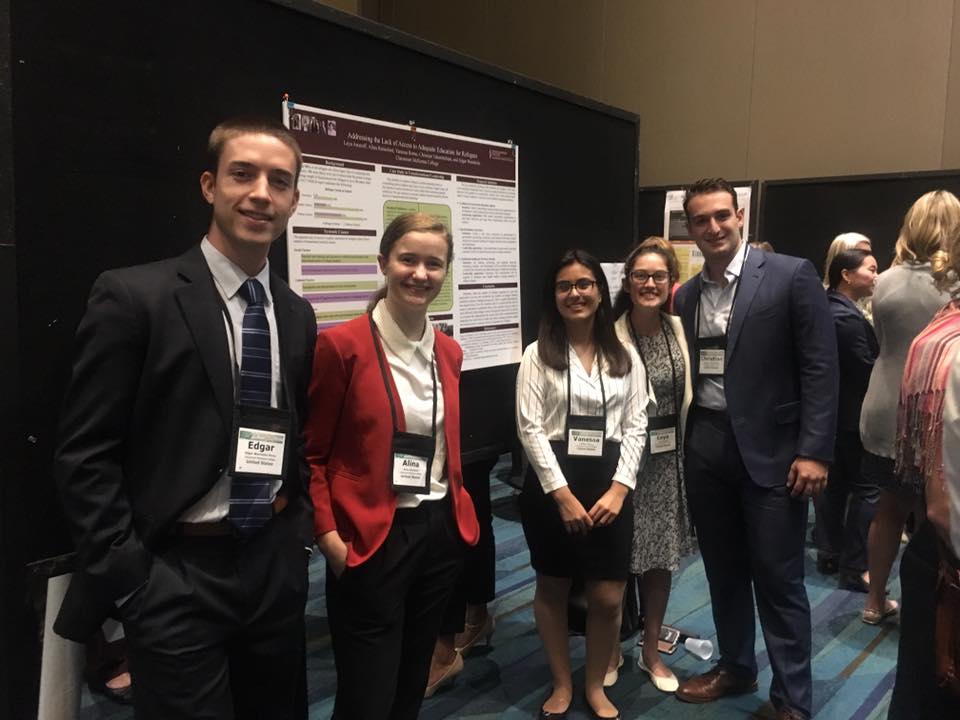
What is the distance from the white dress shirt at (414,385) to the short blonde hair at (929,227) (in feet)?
7.45

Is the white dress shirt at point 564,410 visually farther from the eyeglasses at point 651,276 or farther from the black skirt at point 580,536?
the eyeglasses at point 651,276

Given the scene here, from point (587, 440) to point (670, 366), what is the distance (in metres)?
0.48

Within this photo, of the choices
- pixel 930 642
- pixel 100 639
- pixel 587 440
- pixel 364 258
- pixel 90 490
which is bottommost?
pixel 100 639

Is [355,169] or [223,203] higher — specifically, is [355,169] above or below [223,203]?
above

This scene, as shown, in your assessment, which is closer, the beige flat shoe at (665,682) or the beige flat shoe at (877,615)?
the beige flat shoe at (665,682)

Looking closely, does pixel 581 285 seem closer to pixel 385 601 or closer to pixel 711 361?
pixel 711 361

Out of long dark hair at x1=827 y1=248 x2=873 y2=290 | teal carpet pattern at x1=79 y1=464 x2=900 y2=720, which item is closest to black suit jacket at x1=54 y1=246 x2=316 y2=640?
teal carpet pattern at x1=79 y1=464 x2=900 y2=720

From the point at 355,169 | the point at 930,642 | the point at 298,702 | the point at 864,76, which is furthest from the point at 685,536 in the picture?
the point at 864,76

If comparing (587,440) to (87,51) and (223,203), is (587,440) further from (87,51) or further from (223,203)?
(87,51)

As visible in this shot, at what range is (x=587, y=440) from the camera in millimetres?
2188

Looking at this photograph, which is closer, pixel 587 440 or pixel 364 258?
pixel 364 258

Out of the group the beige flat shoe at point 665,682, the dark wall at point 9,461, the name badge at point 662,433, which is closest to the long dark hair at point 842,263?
the name badge at point 662,433

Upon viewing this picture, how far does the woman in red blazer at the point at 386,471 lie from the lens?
5.41ft

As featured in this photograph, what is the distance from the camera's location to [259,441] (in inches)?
51.3
